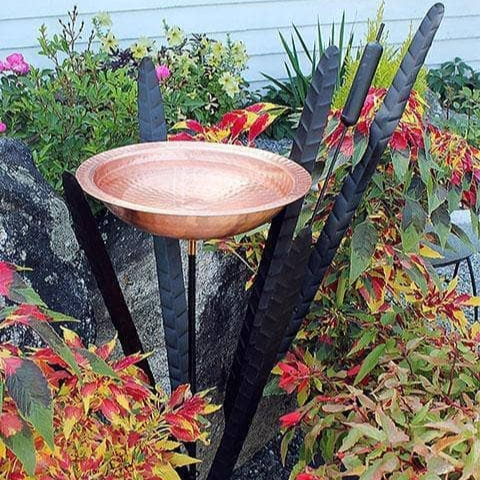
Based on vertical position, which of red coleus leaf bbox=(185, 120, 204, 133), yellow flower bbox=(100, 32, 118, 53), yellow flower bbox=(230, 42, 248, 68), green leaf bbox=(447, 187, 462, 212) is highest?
red coleus leaf bbox=(185, 120, 204, 133)

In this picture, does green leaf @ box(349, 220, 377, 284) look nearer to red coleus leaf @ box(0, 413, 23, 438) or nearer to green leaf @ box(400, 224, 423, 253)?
green leaf @ box(400, 224, 423, 253)

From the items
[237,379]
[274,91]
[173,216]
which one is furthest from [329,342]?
[274,91]

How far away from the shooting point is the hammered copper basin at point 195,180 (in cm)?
141

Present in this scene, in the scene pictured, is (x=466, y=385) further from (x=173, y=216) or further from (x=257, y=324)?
(x=173, y=216)

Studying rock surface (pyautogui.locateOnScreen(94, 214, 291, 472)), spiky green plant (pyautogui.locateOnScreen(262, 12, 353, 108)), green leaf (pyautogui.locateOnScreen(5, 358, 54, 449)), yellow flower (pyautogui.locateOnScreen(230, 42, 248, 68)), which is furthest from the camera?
spiky green plant (pyautogui.locateOnScreen(262, 12, 353, 108))

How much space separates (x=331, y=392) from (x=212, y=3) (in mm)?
3021

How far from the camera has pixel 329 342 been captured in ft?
6.79

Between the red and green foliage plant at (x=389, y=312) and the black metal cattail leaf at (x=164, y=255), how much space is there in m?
0.28

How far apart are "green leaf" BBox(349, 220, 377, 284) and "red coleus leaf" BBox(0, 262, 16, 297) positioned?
868mm

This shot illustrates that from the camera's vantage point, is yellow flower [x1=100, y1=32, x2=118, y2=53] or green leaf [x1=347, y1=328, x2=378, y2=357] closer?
green leaf [x1=347, y1=328, x2=378, y2=357]

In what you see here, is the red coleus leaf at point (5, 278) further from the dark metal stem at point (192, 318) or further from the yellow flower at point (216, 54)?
the yellow flower at point (216, 54)

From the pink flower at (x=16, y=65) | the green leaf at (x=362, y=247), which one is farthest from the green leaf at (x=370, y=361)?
the pink flower at (x=16, y=65)

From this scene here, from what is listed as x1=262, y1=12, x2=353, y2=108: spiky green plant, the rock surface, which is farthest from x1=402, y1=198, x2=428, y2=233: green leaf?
x1=262, y1=12, x2=353, y2=108: spiky green plant

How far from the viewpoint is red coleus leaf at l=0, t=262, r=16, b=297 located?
1.14 m
